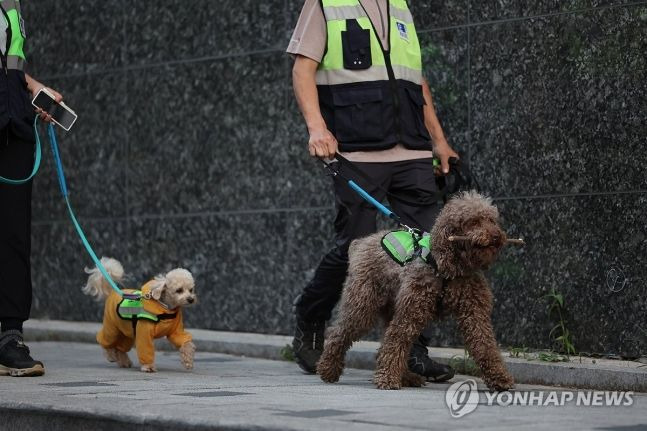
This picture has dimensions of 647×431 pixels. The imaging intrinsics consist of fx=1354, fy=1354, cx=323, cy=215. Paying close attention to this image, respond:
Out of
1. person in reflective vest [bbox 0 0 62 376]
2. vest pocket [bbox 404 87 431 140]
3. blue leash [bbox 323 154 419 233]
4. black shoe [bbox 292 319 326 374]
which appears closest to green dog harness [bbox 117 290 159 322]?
person in reflective vest [bbox 0 0 62 376]

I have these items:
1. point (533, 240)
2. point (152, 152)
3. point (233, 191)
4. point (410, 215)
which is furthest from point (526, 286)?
point (152, 152)

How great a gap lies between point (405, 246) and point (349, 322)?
0.55 m

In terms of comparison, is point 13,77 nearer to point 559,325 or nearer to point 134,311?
point 134,311

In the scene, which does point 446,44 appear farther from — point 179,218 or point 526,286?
point 179,218

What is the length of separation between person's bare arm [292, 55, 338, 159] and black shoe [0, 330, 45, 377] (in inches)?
80.7

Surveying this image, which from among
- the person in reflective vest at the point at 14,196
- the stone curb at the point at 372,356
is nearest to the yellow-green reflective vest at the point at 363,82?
the stone curb at the point at 372,356

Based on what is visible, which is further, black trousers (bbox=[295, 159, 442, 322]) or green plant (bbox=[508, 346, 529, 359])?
green plant (bbox=[508, 346, 529, 359])

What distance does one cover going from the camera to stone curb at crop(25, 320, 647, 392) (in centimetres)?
731

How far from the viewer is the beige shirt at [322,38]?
24.5 ft

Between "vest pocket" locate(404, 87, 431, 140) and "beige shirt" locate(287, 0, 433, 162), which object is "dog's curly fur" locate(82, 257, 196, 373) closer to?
"beige shirt" locate(287, 0, 433, 162)

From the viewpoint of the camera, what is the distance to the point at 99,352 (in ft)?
32.6

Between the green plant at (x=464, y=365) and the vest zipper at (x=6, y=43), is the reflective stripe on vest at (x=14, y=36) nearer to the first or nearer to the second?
the vest zipper at (x=6, y=43)

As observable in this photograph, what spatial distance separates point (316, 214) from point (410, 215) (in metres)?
2.32

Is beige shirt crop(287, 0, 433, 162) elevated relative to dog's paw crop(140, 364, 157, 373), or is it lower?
elevated
